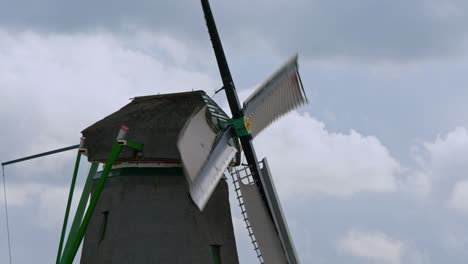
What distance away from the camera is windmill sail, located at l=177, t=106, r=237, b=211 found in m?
16.6

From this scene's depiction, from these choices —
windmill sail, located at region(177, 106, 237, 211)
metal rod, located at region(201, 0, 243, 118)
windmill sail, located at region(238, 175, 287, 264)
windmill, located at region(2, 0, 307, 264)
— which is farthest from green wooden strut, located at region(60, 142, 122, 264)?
windmill sail, located at region(238, 175, 287, 264)

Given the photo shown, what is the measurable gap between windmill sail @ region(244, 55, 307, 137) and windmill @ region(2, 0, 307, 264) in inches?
2.6

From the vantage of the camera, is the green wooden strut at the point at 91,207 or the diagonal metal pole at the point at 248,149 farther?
the diagonal metal pole at the point at 248,149

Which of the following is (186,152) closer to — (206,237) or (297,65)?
(206,237)

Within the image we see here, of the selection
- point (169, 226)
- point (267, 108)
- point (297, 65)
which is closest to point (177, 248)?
point (169, 226)

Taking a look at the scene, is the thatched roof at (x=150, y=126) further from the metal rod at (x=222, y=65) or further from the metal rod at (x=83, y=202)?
the metal rod at (x=222, y=65)

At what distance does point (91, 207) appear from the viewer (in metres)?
18.7

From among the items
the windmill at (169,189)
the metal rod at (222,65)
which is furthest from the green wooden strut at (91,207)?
the metal rod at (222,65)

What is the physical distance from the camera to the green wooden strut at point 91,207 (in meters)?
18.3

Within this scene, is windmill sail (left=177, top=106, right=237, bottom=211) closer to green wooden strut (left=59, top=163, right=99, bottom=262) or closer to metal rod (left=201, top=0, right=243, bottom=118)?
metal rod (left=201, top=0, right=243, bottom=118)

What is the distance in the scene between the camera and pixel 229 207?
1988 centimetres

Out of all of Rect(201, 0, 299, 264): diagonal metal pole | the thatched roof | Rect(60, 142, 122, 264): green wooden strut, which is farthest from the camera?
Answer: Rect(201, 0, 299, 264): diagonal metal pole

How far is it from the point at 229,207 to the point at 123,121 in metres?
2.80

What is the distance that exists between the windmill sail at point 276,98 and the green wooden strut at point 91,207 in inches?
121
